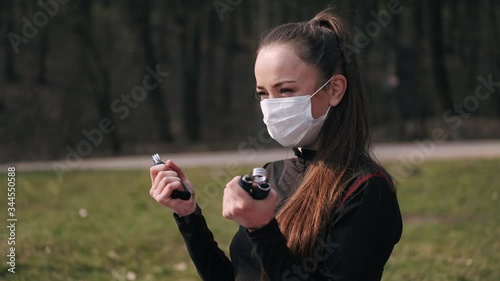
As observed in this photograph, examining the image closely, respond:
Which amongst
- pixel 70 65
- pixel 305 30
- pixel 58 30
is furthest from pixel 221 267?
pixel 70 65

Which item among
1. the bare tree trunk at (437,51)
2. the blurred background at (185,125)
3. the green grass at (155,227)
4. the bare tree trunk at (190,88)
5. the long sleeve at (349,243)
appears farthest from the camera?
the bare tree trunk at (190,88)

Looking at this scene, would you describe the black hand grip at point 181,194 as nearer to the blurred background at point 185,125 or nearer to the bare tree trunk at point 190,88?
the blurred background at point 185,125

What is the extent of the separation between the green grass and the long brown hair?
406 cm

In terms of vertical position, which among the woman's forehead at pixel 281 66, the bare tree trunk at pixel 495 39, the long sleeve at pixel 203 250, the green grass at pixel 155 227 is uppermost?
the woman's forehead at pixel 281 66

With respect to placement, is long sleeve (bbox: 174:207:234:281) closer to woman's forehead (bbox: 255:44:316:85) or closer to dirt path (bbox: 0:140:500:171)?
woman's forehead (bbox: 255:44:316:85)

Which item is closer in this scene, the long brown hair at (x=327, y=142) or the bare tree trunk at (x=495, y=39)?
the long brown hair at (x=327, y=142)

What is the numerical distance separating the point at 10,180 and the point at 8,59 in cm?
2131

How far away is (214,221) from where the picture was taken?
10.3 metres

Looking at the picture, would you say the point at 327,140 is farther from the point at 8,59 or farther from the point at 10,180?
the point at 8,59

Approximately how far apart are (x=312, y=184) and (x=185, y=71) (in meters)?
27.1

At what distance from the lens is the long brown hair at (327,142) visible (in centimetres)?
254

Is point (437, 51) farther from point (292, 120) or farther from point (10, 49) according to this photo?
point (292, 120)

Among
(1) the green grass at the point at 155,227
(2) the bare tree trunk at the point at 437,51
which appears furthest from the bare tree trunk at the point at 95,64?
(1) the green grass at the point at 155,227

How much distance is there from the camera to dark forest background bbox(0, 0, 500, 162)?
81.4ft
